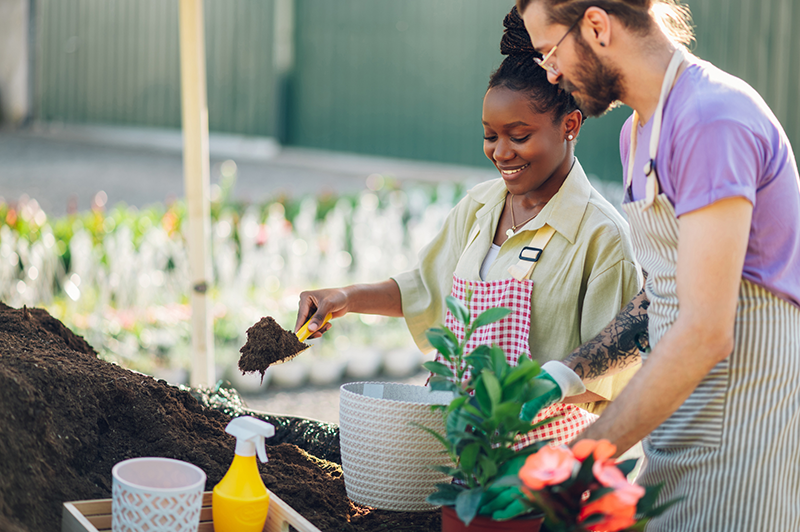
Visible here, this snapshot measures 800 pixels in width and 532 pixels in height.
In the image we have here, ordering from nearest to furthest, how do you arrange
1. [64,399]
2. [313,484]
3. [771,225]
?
[771,225], [64,399], [313,484]

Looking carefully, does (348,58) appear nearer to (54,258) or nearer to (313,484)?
(54,258)

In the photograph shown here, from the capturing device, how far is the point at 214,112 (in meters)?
11.3

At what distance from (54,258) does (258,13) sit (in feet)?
25.4

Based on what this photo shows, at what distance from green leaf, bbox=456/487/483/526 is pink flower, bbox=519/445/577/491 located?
3.3 inches

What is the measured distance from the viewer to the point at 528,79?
61.2 inches

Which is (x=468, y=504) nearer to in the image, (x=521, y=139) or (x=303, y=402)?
(x=521, y=139)

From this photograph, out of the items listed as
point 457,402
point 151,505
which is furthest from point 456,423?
point 151,505

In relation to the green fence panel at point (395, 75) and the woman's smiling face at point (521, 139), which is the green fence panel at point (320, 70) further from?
the woman's smiling face at point (521, 139)

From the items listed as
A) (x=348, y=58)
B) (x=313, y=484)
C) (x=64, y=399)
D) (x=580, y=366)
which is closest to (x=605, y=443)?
(x=580, y=366)

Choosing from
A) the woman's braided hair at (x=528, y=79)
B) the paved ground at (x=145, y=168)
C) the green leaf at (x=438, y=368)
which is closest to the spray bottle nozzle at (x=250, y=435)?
the green leaf at (x=438, y=368)

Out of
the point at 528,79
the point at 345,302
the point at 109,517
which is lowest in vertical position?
the point at 109,517

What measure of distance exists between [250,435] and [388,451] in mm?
268

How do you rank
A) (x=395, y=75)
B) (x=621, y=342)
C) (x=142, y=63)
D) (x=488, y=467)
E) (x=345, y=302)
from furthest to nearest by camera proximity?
(x=142, y=63)
(x=395, y=75)
(x=345, y=302)
(x=621, y=342)
(x=488, y=467)

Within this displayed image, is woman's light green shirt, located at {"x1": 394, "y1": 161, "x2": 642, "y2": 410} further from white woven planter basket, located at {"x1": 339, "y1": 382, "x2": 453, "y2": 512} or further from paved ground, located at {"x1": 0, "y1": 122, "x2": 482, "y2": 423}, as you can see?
paved ground, located at {"x1": 0, "y1": 122, "x2": 482, "y2": 423}
